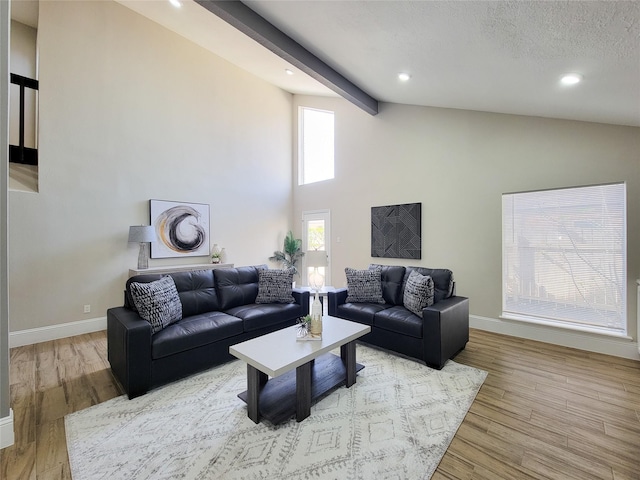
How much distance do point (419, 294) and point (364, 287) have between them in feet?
2.58

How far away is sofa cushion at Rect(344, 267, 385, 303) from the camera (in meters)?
3.68

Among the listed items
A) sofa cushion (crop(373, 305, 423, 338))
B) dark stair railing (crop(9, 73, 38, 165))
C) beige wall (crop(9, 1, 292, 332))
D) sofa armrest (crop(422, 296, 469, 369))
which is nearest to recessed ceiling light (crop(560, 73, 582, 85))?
sofa armrest (crop(422, 296, 469, 369))

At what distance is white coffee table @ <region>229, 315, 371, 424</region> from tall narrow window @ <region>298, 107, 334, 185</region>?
14.1 feet

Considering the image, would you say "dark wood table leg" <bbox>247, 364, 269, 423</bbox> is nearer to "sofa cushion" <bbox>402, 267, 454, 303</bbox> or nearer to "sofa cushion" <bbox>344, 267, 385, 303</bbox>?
"sofa cushion" <bbox>344, 267, 385, 303</bbox>

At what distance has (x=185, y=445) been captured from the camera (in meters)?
1.82

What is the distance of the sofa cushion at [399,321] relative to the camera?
291 cm

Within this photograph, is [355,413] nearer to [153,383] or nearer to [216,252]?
[153,383]

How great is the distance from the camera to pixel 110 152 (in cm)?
423

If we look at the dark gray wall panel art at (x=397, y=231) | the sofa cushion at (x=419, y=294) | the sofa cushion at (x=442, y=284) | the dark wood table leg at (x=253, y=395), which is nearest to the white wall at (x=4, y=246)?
the dark wood table leg at (x=253, y=395)

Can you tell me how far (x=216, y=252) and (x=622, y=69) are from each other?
5438 mm

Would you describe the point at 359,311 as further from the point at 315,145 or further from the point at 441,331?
the point at 315,145

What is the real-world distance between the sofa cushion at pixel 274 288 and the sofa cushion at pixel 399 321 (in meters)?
1.17

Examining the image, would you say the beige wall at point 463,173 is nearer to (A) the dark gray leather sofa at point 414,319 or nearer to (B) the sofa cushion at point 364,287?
(A) the dark gray leather sofa at point 414,319

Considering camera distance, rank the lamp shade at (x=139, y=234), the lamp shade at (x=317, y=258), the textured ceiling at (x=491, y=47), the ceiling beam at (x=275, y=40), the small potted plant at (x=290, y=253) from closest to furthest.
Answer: the textured ceiling at (x=491, y=47) < the ceiling beam at (x=275, y=40) < the lamp shade at (x=317, y=258) < the lamp shade at (x=139, y=234) < the small potted plant at (x=290, y=253)
